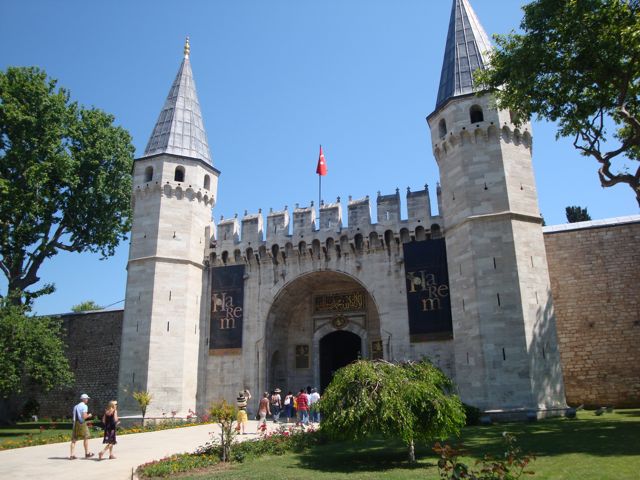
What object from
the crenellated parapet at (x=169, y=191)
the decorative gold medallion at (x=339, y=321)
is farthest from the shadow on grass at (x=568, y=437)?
the crenellated parapet at (x=169, y=191)

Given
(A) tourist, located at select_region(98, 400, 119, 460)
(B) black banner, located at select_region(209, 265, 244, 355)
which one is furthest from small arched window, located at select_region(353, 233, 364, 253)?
(A) tourist, located at select_region(98, 400, 119, 460)

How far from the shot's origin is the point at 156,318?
70.1ft

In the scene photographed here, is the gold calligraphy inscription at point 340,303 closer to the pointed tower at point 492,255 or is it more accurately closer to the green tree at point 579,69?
the pointed tower at point 492,255

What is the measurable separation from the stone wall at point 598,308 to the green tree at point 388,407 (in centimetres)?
1116

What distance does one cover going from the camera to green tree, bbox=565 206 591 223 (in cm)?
3431

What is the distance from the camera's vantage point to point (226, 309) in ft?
75.2

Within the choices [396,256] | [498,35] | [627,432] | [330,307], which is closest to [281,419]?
[330,307]

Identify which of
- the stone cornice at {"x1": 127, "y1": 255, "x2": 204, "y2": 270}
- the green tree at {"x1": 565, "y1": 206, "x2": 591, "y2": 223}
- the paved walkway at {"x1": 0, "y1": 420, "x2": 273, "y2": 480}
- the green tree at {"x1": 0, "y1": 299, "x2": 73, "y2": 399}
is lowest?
the paved walkway at {"x1": 0, "y1": 420, "x2": 273, "y2": 480}

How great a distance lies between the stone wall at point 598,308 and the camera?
18.7 metres

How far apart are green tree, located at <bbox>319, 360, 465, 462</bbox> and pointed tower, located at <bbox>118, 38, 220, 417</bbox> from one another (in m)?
12.2

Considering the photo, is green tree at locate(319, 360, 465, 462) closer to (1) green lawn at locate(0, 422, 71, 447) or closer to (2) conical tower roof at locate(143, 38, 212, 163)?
(1) green lawn at locate(0, 422, 71, 447)

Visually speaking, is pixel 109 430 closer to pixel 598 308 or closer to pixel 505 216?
pixel 505 216

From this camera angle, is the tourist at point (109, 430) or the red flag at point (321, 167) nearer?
the tourist at point (109, 430)

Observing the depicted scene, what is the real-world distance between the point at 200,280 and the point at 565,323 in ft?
50.1
